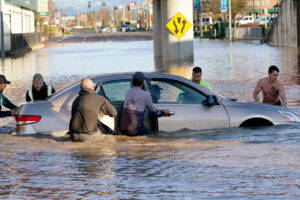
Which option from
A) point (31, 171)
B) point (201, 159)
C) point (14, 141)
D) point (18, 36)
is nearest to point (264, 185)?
point (201, 159)

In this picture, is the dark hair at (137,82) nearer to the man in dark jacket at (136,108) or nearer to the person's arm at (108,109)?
the man in dark jacket at (136,108)

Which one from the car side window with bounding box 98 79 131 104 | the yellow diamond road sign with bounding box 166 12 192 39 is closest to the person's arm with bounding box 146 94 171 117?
the car side window with bounding box 98 79 131 104

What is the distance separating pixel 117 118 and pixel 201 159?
6.24ft

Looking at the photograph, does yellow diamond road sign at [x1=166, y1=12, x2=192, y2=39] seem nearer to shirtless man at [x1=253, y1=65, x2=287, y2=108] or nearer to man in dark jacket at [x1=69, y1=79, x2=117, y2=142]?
shirtless man at [x1=253, y1=65, x2=287, y2=108]

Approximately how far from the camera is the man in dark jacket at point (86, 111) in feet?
33.2

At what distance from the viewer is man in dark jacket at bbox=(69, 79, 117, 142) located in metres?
10.1

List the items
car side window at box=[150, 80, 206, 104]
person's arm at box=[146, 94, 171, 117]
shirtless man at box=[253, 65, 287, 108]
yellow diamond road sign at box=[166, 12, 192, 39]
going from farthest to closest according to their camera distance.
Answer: yellow diamond road sign at box=[166, 12, 192, 39] → shirtless man at box=[253, 65, 287, 108] → car side window at box=[150, 80, 206, 104] → person's arm at box=[146, 94, 171, 117]

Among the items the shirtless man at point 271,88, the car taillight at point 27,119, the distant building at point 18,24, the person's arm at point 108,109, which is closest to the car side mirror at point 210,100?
the person's arm at point 108,109

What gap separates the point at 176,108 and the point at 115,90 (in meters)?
1.11

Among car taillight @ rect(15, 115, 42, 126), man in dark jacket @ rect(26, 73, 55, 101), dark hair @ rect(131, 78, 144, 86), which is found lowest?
car taillight @ rect(15, 115, 42, 126)

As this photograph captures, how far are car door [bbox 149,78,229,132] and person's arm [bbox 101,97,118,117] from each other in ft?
2.90

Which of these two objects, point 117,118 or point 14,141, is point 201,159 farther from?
point 14,141

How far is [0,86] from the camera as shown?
12.1 metres

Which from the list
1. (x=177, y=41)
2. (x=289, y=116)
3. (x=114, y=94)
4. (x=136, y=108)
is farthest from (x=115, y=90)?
(x=177, y=41)
